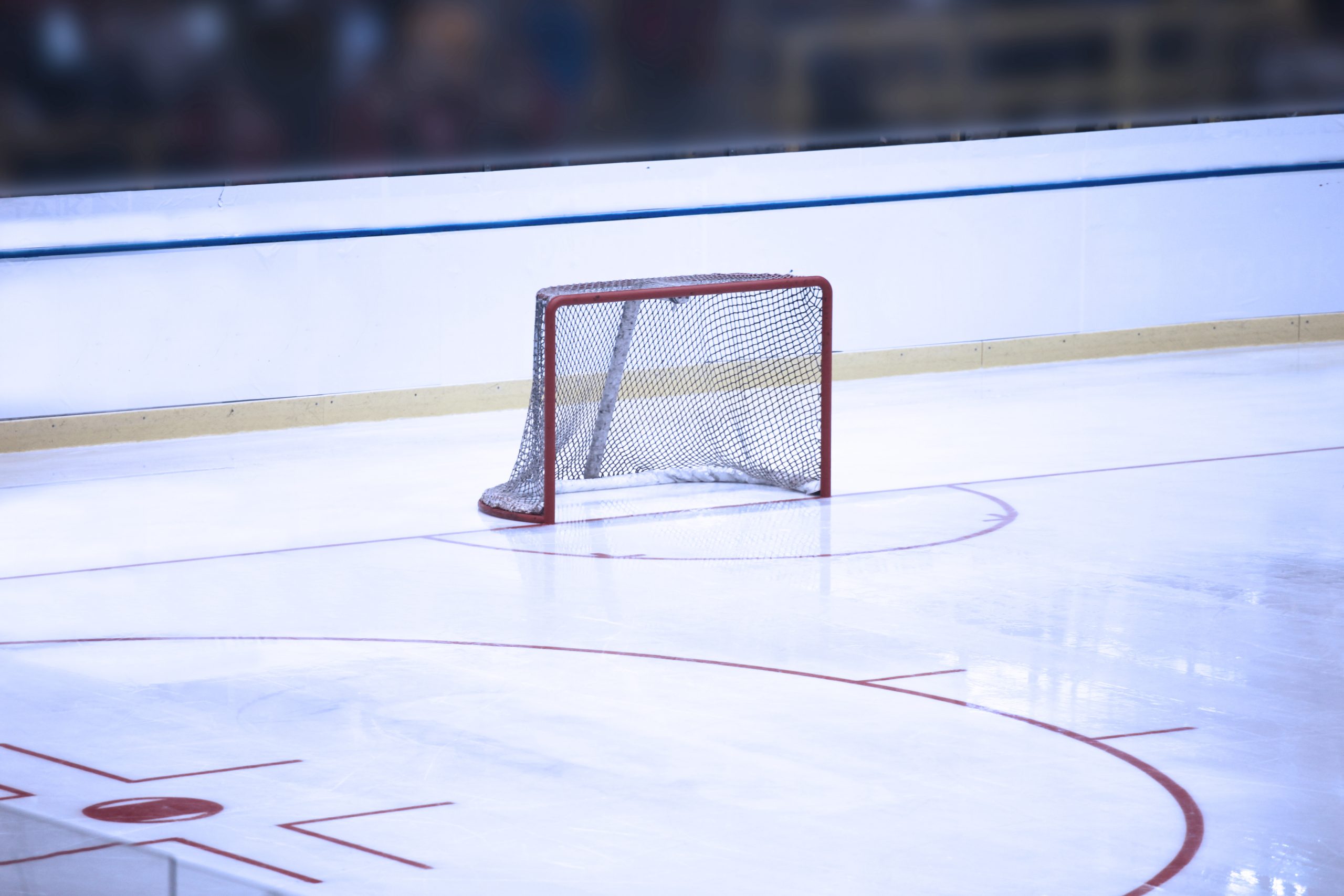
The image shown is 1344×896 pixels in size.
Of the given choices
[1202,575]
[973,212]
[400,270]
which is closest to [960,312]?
[973,212]

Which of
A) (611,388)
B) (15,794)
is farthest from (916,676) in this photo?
(611,388)

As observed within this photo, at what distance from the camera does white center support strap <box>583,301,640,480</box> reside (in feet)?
22.2

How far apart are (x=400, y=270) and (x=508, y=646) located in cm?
410

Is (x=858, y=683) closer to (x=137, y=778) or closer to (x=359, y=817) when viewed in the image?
(x=359, y=817)

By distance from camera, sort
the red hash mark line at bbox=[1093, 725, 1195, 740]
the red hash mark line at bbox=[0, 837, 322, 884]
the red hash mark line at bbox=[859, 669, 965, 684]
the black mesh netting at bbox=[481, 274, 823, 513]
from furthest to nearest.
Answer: the black mesh netting at bbox=[481, 274, 823, 513] < the red hash mark line at bbox=[859, 669, 965, 684] < the red hash mark line at bbox=[1093, 725, 1195, 740] < the red hash mark line at bbox=[0, 837, 322, 884]

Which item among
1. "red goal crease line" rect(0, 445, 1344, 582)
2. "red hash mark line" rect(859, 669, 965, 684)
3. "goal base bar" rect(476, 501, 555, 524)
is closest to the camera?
"red hash mark line" rect(859, 669, 965, 684)

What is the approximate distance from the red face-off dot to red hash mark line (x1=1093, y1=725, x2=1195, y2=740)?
5.28 ft

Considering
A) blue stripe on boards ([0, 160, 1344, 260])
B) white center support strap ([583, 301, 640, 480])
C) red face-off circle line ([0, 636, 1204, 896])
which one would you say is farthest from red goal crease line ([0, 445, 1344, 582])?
Result: blue stripe on boards ([0, 160, 1344, 260])

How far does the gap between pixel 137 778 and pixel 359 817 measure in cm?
49

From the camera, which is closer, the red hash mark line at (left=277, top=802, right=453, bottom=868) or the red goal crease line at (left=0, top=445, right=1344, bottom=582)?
the red hash mark line at (left=277, top=802, right=453, bottom=868)

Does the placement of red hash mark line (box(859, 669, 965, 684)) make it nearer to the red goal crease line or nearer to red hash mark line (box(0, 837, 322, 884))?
red hash mark line (box(0, 837, 322, 884))

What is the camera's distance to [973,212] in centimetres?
973

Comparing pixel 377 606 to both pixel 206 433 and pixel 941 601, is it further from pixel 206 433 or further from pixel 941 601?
pixel 206 433

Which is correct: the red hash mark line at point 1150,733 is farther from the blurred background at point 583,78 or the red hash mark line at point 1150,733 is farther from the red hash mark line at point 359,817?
the blurred background at point 583,78
